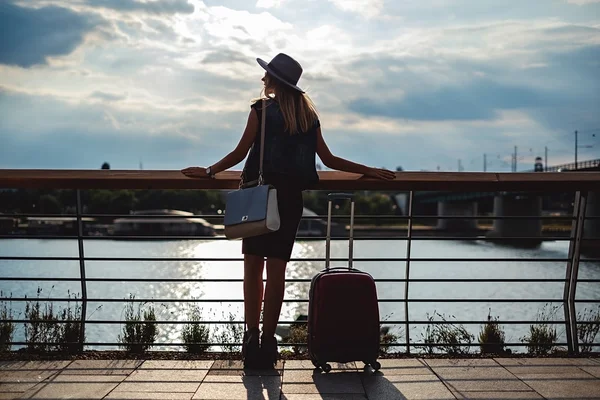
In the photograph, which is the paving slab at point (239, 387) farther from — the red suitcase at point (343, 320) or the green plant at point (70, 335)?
the green plant at point (70, 335)

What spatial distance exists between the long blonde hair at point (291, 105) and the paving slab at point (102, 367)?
1613 mm

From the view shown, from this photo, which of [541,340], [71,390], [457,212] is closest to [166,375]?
[71,390]

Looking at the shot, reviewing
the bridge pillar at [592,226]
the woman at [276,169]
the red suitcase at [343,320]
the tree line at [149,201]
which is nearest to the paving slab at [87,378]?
the woman at [276,169]

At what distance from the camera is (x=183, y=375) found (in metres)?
3.94

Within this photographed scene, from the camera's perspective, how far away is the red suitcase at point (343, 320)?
3.96 m

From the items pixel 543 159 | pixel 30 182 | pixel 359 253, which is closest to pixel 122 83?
pixel 359 253

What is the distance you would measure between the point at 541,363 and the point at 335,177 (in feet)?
5.37

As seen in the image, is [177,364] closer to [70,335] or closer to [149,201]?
[70,335]

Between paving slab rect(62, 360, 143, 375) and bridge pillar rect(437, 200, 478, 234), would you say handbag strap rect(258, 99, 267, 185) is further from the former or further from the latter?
bridge pillar rect(437, 200, 478, 234)

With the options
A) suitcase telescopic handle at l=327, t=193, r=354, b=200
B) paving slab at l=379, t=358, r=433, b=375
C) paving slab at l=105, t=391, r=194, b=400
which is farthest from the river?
paving slab at l=105, t=391, r=194, b=400

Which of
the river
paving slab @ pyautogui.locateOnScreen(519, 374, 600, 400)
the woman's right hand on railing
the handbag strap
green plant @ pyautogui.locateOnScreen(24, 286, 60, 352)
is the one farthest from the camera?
the river

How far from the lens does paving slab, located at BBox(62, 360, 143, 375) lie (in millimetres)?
4008

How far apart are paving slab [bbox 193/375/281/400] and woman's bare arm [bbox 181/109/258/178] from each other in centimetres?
113

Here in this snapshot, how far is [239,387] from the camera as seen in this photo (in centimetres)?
368
